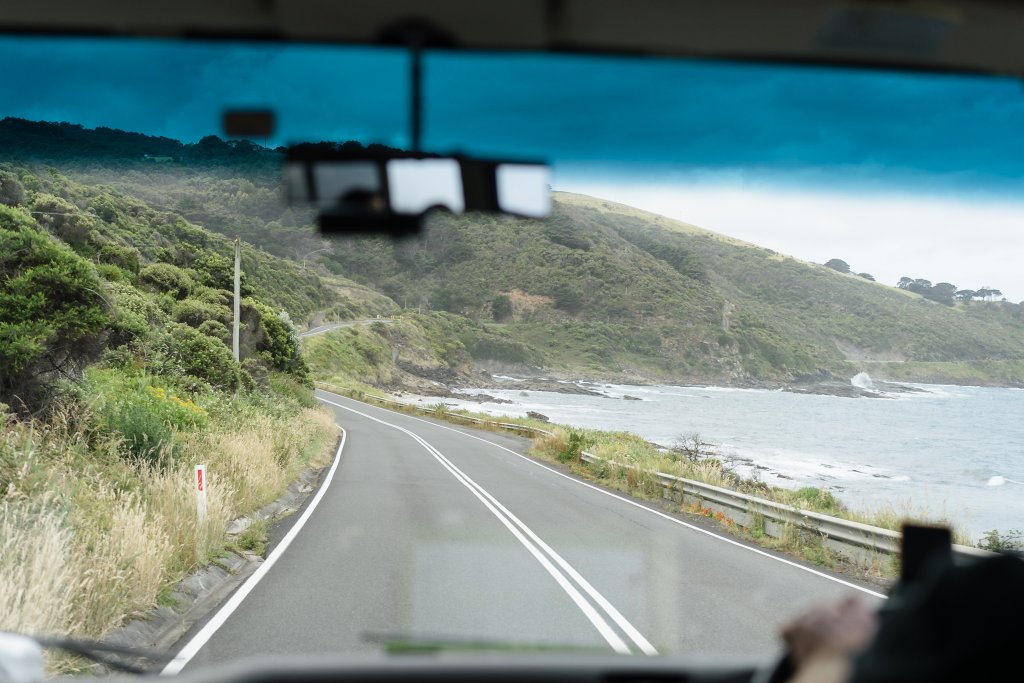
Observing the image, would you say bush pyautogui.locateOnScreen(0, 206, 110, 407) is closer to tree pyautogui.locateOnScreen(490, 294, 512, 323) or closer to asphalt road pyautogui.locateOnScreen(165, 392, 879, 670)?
Answer: asphalt road pyautogui.locateOnScreen(165, 392, 879, 670)

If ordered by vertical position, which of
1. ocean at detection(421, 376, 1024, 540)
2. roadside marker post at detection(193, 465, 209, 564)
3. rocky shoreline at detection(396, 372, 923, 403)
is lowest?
ocean at detection(421, 376, 1024, 540)

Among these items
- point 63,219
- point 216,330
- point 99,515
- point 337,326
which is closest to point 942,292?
point 99,515

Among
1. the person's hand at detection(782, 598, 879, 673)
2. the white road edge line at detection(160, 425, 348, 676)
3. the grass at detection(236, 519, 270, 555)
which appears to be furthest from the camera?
the grass at detection(236, 519, 270, 555)

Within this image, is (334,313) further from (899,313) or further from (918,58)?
(918,58)

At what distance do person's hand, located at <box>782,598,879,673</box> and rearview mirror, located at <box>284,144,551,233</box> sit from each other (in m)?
1.70

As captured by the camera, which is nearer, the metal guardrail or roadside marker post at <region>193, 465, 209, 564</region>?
roadside marker post at <region>193, 465, 209, 564</region>

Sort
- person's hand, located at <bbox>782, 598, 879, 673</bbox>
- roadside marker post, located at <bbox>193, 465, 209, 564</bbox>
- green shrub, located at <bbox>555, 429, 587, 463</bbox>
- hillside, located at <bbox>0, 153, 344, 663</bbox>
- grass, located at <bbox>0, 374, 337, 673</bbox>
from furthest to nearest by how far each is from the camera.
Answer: green shrub, located at <bbox>555, 429, 587, 463</bbox>, roadside marker post, located at <bbox>193, 465, 209, 564</bbox>, hillside, located at <bbox>0, 153, 344, 663</bbox>, grass, located at <bbox>0, 374, 337, 673</bbox>, person's hand, located at <bbox>782, 598, 879, 673</bbox>

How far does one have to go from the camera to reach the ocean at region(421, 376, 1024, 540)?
995 inches

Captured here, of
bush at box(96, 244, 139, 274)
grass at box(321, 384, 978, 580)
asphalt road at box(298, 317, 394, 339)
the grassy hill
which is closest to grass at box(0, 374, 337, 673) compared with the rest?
the grassy hill

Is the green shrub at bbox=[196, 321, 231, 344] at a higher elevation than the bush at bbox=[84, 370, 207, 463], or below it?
higher

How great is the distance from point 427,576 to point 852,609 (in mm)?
7868

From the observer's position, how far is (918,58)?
3.45 meters

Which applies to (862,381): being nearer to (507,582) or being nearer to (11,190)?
(11,190)

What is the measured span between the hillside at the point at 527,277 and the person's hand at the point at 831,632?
221cm
